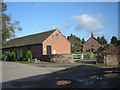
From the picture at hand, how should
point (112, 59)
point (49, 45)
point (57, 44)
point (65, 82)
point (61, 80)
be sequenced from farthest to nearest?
point (57, 44), point (49, 45), point (112, 59), point (61, 80), point (65, 82)

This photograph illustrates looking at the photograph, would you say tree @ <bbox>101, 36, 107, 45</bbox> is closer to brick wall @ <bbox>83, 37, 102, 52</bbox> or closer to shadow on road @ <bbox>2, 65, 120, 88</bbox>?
brick wall @ <bbox>83, 37, 102, 52</bbox>

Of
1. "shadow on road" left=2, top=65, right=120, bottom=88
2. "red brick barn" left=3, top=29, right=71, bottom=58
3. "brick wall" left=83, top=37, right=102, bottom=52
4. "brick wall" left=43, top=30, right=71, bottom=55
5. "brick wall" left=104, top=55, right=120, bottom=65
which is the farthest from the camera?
"brick wall" left=83, top=37, right=102, bottom=52

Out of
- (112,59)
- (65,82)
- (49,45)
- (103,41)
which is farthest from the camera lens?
(103,41)

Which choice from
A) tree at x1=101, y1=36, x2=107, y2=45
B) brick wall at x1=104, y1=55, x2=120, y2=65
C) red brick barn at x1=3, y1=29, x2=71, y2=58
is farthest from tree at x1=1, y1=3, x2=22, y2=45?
tree at x1=101, y1=36, x2=107, y2=45

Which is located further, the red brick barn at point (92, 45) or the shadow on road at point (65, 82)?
the red brick barn at point (92, 45)

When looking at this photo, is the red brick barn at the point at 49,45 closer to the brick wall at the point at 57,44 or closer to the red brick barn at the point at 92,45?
the brick wall at the point at 57,44

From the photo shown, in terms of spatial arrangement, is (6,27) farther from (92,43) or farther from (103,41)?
(103,41)

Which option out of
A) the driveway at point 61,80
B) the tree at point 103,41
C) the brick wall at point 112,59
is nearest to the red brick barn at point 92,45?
the tree at point 103,41

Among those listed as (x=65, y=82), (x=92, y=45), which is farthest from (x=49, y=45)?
(x=92, y=45)

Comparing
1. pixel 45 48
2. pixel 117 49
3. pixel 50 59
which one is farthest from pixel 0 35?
pixel 117 49

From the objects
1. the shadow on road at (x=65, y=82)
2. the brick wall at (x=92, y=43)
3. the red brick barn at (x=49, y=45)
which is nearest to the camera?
the shadow on road at (x=65, y=82)

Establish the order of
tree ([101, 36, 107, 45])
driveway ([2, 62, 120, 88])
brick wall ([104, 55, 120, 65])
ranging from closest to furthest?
driveway ([2, 62, 120, 88]) → brick wall ([104, 55, 120, 65]) → tree ([101, 36, 107, 45])

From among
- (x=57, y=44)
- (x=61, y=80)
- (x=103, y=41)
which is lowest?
(x=61, y=80)

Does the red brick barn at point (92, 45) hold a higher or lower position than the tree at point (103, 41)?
lower
